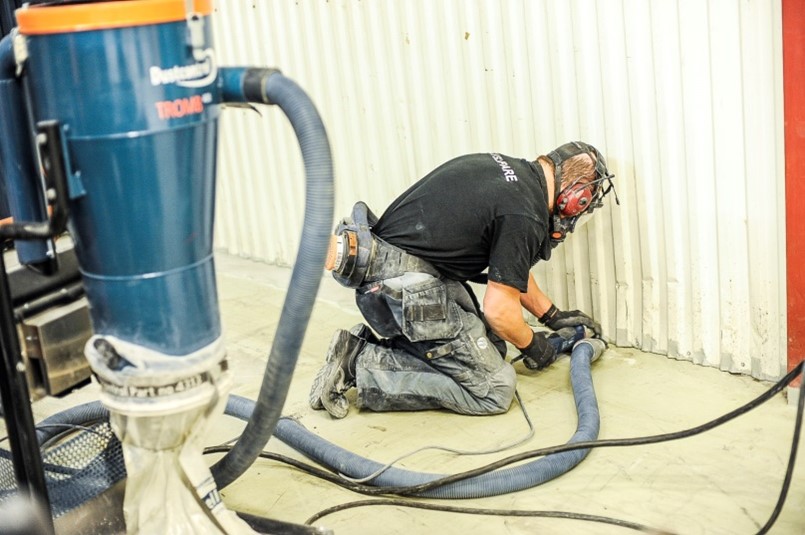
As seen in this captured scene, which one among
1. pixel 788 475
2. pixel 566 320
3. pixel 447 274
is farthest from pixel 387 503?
pixel 566 320

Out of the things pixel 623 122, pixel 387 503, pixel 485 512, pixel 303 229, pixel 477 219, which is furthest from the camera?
pixel 623 122

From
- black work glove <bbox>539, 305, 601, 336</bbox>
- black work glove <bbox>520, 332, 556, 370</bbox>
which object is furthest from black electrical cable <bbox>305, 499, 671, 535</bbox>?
black work glove <bbox>539, 305, 601, 336</bbox>

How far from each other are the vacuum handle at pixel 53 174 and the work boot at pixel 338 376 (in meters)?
1.79

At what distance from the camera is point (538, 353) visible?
382 cm

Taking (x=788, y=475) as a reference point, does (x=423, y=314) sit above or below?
above

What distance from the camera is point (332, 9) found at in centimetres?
484

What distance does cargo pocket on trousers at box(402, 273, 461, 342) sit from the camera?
11.9 ft

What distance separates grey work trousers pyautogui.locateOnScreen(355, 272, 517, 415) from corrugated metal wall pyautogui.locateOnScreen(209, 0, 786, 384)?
750 mm

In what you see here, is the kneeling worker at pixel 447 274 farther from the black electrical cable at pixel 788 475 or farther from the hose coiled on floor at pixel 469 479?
the black electrical cable at pixel 788 475

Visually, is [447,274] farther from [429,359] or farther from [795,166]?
[795,166]

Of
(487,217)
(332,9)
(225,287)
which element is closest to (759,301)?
(487,217)

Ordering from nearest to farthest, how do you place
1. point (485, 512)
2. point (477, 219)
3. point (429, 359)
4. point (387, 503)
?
point (485, 512)
point (387, 503)
point (477, 219)
point (429, 359)

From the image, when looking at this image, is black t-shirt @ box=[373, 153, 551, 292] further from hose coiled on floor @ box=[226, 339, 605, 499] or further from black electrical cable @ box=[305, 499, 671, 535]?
black electrical cable @ box=[305, 499, 671, 535]

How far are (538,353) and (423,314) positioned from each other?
524mm
